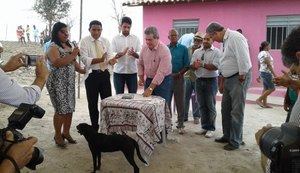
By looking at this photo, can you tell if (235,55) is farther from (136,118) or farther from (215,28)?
(136,118)

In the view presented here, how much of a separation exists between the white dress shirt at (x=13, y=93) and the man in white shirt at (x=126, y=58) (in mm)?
3194

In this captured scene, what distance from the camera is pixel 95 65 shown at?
15.1 ft

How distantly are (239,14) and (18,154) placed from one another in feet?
33.2

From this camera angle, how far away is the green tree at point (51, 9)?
85.3 ft

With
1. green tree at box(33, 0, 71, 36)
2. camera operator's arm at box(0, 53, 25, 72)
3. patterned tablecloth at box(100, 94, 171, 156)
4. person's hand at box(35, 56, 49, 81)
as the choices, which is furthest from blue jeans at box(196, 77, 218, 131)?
green tree at box(33, 0, 71, 36)

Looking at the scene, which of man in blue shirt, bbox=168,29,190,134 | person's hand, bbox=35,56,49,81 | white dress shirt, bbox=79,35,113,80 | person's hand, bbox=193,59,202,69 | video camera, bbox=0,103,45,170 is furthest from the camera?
man in blue shirt, bbox=168,29,190,134

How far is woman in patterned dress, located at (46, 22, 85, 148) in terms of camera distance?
4.18 meters

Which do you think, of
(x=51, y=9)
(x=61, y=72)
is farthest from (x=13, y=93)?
(x=51, y=9)

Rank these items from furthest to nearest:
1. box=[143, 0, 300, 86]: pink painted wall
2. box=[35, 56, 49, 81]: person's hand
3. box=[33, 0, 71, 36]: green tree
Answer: box=[33, 0, 71, 36]: green tree, box=[143, 0, 300, 86]: pink painted wall, box=[35, 56, 49, 81]: person's hand

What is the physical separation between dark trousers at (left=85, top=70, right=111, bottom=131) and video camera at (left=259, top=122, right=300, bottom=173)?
3.70 m

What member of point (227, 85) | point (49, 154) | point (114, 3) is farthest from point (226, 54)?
point (114, 3)

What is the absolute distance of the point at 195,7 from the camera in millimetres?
11094

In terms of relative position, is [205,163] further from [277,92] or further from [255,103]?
[277,92]

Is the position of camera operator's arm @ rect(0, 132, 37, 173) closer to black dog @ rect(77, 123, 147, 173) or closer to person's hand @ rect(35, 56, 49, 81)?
person's hand @ rect(35, 56, 49, 81)
